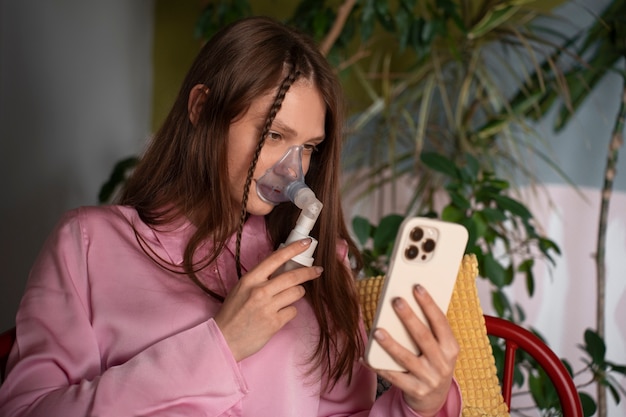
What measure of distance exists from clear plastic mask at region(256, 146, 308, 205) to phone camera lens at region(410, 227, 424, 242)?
0.24 metres

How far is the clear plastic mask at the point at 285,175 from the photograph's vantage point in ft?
A: 3.67

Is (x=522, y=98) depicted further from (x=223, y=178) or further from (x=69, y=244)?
(x=69, y=244)

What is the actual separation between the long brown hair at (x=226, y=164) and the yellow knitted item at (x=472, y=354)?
17 cm

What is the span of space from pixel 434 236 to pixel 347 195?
1.56 m

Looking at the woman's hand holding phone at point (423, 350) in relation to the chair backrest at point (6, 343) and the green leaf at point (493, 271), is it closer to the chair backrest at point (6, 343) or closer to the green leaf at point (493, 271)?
the chair backrest at point (6, 343)

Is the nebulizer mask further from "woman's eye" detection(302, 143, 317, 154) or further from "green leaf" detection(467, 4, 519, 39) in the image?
"green leaf" detection(467, 4, 519, 39)

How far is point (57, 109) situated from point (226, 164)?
1.03 meters

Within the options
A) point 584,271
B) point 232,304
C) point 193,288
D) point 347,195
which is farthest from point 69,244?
point 584,271

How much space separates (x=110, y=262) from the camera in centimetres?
116

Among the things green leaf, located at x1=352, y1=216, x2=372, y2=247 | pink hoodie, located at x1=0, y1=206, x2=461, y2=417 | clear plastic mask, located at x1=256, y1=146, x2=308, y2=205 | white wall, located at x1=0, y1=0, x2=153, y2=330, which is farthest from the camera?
white wall, located at x1=0, y1=0, x2=153, y2=330

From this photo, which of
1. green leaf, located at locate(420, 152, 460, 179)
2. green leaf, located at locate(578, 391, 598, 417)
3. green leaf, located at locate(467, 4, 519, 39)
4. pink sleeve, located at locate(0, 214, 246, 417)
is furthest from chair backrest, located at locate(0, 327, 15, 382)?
green leaf, located at locate(467, 4, 519, 39)

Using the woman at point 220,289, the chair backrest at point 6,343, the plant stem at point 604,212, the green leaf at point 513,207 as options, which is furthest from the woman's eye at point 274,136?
the plant stem at point 604,212

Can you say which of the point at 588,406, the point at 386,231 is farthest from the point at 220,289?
the point at 588,406

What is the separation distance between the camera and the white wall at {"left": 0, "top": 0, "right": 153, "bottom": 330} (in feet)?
5.84
